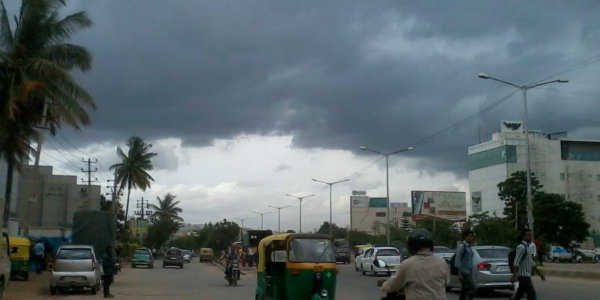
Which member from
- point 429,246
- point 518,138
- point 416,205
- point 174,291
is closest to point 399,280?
point 429,246

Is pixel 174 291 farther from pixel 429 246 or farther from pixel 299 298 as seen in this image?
pixel 429 246

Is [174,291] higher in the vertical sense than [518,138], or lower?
lower

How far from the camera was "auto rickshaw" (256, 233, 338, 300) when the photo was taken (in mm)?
14695

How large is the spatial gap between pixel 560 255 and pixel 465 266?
6061cm

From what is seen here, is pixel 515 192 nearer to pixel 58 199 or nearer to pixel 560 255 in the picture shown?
pixel 560 255

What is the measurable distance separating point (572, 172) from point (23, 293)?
9343 centimetres

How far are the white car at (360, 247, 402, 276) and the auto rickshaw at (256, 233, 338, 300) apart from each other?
17.1m

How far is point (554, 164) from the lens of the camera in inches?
3981

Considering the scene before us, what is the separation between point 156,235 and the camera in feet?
309

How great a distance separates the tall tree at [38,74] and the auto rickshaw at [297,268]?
501 inches

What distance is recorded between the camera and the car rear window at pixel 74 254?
23.5 m

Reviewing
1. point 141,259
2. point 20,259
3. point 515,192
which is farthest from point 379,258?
point 515,192

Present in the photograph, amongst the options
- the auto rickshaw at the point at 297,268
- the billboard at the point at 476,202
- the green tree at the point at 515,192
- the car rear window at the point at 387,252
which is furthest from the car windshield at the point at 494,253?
the billboard at the point at 476,202

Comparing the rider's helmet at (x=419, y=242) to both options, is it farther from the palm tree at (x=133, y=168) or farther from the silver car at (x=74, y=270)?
the palm tree at (x=133, y=168)
